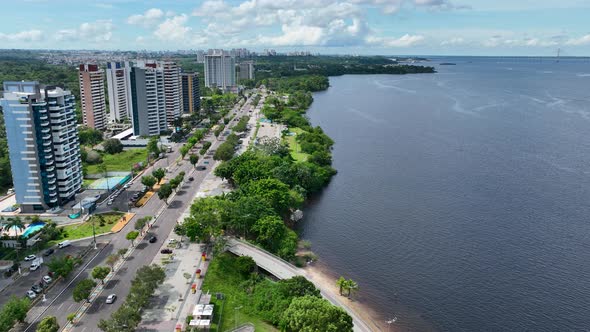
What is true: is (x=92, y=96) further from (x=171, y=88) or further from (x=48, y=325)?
(x=48, y=325)

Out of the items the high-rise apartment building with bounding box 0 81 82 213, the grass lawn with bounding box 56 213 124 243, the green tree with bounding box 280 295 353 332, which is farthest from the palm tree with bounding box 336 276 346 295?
the high-rise apartment building with bounding box 0 81 82 213

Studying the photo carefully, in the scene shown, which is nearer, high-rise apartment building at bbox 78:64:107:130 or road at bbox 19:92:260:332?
road at bbox 19:92:260:332

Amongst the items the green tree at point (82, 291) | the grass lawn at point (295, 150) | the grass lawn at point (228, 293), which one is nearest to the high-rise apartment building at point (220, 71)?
the grass lawn at point (295, 150)

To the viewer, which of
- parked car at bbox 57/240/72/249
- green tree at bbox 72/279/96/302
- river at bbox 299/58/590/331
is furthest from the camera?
parked car at bbox 57/240/72/249

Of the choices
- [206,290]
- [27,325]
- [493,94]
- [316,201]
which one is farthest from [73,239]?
[493,94]

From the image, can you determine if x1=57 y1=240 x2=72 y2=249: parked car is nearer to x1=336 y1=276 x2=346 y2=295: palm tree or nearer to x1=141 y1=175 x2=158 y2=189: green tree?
x1=141 y1=175 x2=158 y2=189: green tree

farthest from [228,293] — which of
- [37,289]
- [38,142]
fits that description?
[38,142]
